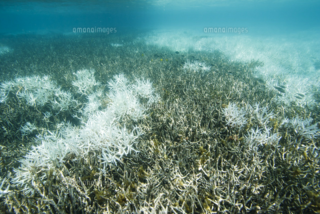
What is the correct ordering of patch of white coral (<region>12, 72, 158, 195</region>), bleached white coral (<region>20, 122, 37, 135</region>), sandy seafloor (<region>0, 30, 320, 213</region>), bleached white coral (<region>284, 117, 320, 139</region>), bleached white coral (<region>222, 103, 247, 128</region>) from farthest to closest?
bleached white coral (<region>20, 122, 37, 135</region>)
bleached white coral (<region>222, 103, 247, 128</region>)
bleached white coral (<region>284, 117, 320, 139</region>)
patch of white coral (<region>12, 72, 158, 195</region>)
sandy seafloor (<region>0, 30, 320, 213</region>)

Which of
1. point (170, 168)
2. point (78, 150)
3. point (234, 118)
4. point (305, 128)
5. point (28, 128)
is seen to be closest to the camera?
point (170, 168)

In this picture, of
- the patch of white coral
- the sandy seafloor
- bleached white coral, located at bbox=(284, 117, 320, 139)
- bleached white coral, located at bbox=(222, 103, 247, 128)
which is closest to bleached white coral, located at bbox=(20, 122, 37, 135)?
the sandy seafloor

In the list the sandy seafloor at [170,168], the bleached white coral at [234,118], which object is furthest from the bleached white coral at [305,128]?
the bleached white coral at [234,118]

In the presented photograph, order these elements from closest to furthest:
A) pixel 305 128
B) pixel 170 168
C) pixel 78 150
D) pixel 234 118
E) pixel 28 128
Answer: pixel 170 168 < pixel 78 150 < pixel 305 128 < pixel 234 118 < pixel 28 128

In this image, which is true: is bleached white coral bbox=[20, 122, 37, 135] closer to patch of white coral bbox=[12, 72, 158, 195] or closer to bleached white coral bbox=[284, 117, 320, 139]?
patch of white coral bbox=[12, 72, 158, 195]

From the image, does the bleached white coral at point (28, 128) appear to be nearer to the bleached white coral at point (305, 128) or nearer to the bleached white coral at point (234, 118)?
the bleached white coral at point (234, 118)

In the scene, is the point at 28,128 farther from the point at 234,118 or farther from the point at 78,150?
the point at 234,118

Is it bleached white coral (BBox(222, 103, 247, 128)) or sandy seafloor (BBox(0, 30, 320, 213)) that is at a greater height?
bleached white coral (BBox(222, 103, 247, 128))

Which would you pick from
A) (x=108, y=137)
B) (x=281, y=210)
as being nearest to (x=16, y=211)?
(x=108, y=137)

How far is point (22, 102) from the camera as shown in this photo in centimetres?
470

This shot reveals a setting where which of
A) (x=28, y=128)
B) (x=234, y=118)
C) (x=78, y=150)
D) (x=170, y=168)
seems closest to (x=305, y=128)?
(x=234, y=118)

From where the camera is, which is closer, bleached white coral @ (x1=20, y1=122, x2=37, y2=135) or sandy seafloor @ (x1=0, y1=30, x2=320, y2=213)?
sandy seafloor @ (x1=0, y1=30, x2=320, y2=213)

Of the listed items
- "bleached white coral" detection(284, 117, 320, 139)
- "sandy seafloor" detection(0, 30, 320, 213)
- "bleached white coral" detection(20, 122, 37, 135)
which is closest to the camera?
"sandy seafloor" detection(0, 30, 320, 213)

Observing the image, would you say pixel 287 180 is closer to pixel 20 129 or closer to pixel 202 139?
pixel 202 139
